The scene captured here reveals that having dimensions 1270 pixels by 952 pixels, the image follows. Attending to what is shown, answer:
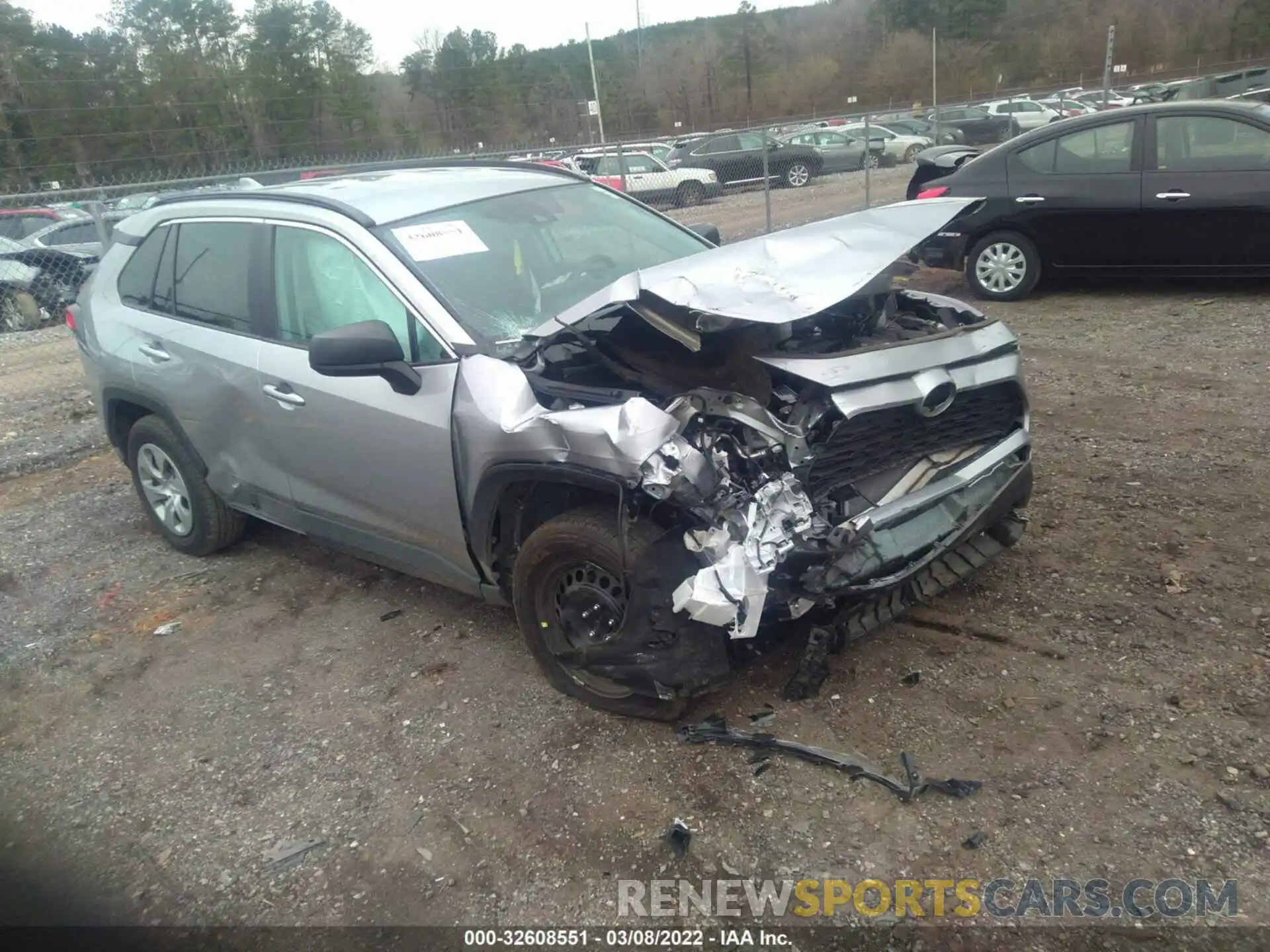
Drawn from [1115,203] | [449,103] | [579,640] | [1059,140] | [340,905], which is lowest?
[340,905]

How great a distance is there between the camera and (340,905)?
270cm

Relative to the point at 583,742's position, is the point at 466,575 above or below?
above

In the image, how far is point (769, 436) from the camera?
2.91m

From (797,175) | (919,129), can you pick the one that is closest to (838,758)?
(797,175)

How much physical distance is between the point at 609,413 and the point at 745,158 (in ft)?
68.2

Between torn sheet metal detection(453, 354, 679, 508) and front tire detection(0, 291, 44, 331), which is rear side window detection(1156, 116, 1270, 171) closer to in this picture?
torn sheet metal detection(453, 354, 679, 508)

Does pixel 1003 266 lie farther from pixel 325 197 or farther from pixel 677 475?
pixel 677 475

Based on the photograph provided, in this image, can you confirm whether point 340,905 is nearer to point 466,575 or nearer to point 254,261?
point 466,575

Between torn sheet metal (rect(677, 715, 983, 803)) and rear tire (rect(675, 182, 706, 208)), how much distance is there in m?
17.7

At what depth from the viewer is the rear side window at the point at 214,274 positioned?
4305mm

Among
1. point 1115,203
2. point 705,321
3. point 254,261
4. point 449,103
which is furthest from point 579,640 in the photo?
point 449,103

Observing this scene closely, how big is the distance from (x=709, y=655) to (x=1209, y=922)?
147 centimetres

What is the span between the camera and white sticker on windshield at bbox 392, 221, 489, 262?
3.74 m

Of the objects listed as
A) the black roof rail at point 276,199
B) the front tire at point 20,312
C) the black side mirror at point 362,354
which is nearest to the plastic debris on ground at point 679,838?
the black side mirror at point 362,354
